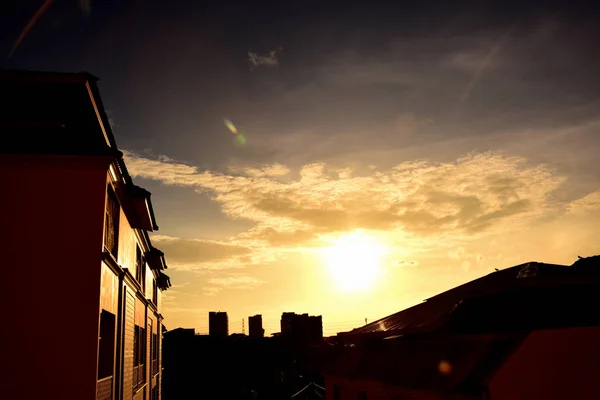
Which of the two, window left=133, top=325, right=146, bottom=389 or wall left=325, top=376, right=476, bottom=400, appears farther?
window left=133, top=325, right=146, bottom=389

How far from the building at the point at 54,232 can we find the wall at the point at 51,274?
0.02 m

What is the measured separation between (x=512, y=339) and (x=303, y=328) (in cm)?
3517

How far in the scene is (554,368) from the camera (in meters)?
9.84

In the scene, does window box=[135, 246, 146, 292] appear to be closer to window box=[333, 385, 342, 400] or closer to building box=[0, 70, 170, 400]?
building box=[0, 70, 170, 400]

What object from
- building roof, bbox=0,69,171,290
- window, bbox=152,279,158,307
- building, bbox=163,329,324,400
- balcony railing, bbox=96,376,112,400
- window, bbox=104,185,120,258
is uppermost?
building roof, bbox=0,69,171,290

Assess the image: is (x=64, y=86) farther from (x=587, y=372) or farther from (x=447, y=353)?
(x=587, y=372)

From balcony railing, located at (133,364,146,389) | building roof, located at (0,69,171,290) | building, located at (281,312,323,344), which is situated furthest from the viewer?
building, located at (281,312,323,344)

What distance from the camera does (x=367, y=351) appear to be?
17.3 metres

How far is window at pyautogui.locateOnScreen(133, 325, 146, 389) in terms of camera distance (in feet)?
56.8

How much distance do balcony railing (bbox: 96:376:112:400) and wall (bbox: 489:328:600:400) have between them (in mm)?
7578

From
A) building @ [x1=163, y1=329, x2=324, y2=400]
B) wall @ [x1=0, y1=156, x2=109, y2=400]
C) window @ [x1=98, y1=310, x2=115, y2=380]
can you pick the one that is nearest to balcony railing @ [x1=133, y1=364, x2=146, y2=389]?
window @ [x1=98, y1=310, x2=115, y2=380]

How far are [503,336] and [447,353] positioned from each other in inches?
74.0

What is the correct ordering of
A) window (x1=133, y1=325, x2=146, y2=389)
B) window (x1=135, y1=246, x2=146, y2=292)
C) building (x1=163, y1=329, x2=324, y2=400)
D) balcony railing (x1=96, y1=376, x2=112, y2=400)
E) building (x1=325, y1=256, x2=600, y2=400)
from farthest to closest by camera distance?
1. building (x1=163, y1=329, x2=324, y2=400)
2. window (x1=135, y1=246, x2=146, y2=292)
3. window (x1=133, y1=325, x2=146, y2=389)
4. balcony railing (x1=96, y1=376, x2=112, y2=400)
5. building (x1=325, y1=256, x2=600, y2=400)

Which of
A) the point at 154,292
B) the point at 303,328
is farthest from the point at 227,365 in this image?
the point at 154,292
